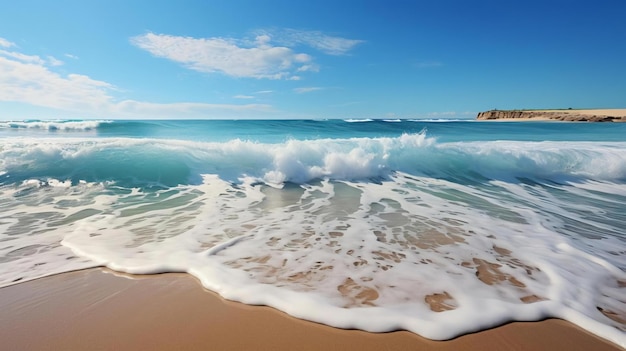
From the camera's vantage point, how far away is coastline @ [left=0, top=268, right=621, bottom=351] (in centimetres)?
210

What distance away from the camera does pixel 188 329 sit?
224 centimetres

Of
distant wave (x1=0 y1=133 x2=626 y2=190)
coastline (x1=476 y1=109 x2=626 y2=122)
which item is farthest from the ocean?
coastline (x1=476 y1=109 x2=626 y2=122)

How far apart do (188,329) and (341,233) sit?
2.59 metres

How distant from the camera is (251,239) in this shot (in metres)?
4.12

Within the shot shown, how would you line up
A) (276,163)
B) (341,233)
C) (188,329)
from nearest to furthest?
(188,329) < (341,233) < (276,163)

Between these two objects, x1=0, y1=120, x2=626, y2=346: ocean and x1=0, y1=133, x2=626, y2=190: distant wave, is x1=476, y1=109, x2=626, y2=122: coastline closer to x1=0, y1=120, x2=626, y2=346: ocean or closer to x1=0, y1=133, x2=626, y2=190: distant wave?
x1=0, y1=133, x2=626, y2=190: distant wave

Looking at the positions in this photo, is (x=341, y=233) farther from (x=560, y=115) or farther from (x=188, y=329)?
(x=560, y=115)

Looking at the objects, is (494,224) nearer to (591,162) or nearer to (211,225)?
(211,225)

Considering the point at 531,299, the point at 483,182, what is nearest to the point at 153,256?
the point at 531,299

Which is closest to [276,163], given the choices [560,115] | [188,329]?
[188,329]

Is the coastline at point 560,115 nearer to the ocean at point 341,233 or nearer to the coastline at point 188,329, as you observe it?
the ocean at point 341,233

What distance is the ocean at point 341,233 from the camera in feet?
8.61

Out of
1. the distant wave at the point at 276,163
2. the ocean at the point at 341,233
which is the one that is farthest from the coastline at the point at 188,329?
the distant wave at the point at 276,163

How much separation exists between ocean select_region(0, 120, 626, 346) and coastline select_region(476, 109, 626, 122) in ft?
177
